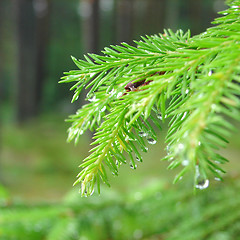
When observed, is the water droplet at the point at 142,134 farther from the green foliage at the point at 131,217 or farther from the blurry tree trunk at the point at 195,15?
the blurry tree trunk at the point at 195,15

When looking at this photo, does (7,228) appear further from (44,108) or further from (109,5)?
(109,5)

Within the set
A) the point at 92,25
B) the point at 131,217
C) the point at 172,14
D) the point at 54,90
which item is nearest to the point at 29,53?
the point at 54,90

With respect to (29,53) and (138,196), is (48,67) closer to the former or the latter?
(29,53)

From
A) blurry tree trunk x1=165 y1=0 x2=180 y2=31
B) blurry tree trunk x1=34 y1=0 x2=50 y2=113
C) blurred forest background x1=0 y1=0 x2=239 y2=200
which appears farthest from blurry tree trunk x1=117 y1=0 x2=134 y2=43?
blurry tree trunk x1=34 y1=0 x2=50 y2=113

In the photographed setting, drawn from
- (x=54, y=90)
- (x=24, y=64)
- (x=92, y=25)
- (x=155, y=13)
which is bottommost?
(x=54, y=90)

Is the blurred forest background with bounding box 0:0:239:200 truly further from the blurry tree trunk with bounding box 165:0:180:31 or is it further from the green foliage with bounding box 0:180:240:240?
the green foliage with bounding box 0:180:240:240

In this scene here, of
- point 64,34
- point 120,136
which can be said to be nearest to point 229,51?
point 120,136
